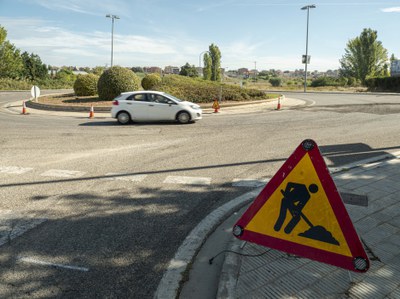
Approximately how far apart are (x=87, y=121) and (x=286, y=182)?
13812mm

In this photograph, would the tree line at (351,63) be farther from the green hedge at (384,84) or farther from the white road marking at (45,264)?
the white road marking at (45,264)

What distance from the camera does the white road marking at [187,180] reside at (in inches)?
262

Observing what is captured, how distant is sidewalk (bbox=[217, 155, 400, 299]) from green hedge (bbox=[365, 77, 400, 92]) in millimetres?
43384

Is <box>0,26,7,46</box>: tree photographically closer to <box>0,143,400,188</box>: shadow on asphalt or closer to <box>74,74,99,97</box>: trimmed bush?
<box>74,74,99,97</box>: trimmed bush

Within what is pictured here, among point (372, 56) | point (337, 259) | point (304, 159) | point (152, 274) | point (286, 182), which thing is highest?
point (372, 56)

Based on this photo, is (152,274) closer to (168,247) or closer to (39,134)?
(168,247)

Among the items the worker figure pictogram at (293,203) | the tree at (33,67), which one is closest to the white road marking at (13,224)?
the worker figure pictogram at (293,203)

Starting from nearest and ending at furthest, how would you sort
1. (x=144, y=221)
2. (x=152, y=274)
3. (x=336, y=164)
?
1. (x=152, y=274)
2. (x=144, y=221)
3. (x=336, y=164)

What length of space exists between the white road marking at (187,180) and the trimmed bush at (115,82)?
627 inches

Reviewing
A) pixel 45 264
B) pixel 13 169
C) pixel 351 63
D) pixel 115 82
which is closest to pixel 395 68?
pixel 351 63

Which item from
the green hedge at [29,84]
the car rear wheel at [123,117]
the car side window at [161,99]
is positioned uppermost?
the green hedge at [29,84]

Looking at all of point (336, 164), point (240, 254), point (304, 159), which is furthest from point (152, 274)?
point (336, 164)

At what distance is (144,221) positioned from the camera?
4.90 metres

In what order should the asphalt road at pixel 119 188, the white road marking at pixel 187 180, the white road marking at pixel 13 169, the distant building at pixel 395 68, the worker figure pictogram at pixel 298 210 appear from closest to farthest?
the worker figure pictogram at pixel 298 210 → the asphalt road at pixel 119 188 → the white road marking at pixel 187 180 → the white road marking at pixel 13 169 → the distant building at pixel 395 68
